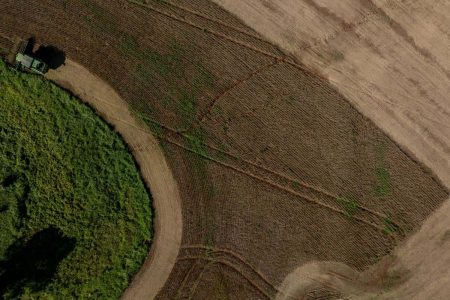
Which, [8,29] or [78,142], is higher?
[8,29]

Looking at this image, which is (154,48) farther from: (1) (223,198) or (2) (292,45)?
(1) (223,198)

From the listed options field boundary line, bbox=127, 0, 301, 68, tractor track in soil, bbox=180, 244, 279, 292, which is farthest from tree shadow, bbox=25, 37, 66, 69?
tractor track in soil, bbox=180, 244, 279, 292

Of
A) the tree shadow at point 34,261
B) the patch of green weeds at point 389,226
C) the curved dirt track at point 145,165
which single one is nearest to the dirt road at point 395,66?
the patch of green weeds at point 389,226

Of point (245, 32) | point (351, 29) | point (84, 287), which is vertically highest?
point (351, 29)

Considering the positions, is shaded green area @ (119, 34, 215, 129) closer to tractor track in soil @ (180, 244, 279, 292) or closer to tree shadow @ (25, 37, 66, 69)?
tree shadow @ (25, 37, 66, 69)

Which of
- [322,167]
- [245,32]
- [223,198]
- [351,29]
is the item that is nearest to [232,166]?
[223,198]

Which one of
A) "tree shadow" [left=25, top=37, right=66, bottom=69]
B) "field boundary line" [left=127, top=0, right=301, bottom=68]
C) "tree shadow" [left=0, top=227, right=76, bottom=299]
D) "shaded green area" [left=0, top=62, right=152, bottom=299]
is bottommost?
"tree shadow" [left=0, top=227, right=76, bottom=299]

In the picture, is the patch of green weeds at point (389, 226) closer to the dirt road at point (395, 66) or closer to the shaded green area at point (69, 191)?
the dirt road at point (395, 66)

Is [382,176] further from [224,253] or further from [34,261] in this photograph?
[34,261]
